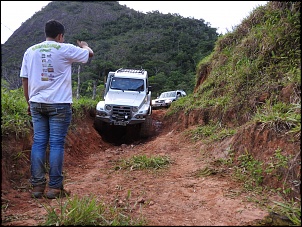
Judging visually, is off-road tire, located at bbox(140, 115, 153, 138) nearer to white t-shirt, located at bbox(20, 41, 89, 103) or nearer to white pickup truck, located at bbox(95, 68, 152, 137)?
white pickup truck, located at bbox(95, 68, 152, 137)

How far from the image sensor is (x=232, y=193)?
3650 mm

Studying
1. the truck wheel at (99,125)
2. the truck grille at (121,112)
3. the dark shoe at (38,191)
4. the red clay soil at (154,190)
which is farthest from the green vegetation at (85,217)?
the truck wheel at (99,125)

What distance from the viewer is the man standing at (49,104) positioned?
333 centimetres

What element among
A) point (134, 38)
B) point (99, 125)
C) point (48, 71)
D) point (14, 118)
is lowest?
point (99, 125)

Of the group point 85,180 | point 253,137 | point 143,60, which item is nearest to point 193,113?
point 253,137

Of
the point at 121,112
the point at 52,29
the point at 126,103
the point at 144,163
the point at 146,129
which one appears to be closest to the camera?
the point at 52,29

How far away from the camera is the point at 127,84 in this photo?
10688mm

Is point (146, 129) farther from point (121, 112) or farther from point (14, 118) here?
point (14, 118)

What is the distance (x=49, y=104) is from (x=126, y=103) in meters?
5.97

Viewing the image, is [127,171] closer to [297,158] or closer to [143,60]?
[297,158]

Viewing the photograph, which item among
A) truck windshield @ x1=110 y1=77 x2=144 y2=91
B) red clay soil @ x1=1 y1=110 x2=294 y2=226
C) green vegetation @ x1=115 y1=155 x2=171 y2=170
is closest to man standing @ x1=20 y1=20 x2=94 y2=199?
red clay soil @ x1=1 y1=110 x2=294 y2=226

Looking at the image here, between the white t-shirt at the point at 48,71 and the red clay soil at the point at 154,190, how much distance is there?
3.67 ft

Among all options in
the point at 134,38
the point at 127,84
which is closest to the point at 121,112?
the point at 127,84

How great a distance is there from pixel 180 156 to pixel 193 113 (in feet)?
9.40
